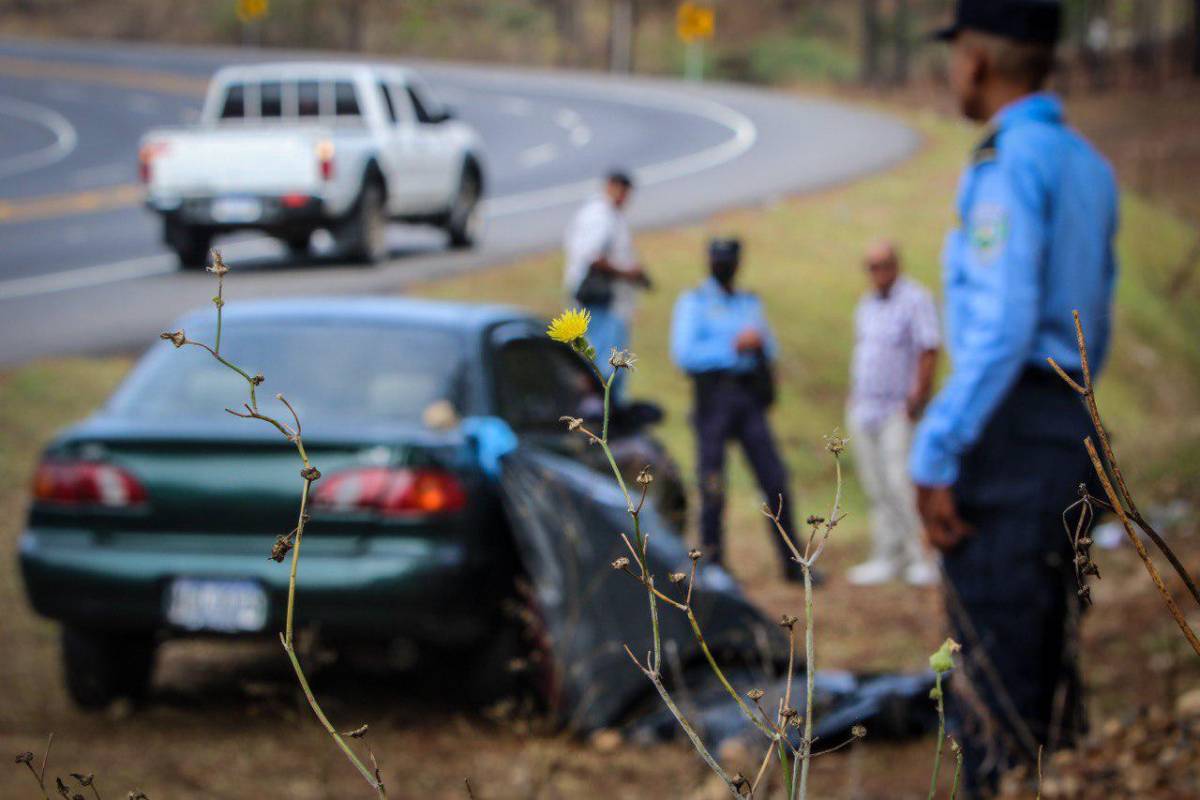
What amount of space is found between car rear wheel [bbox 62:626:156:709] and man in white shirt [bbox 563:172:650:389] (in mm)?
4103

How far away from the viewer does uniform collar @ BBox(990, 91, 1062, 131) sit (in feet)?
11.7

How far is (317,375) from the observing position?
5.81m

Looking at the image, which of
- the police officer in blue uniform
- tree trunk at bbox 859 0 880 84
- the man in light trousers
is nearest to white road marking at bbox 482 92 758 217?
tree trunk at bbox 859 0 880 84

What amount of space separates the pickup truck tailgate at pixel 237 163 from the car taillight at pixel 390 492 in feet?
37.4

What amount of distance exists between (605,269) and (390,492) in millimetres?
4498

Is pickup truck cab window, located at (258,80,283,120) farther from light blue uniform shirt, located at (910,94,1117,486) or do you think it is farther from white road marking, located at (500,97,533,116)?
white road marking, located at (500,97,533,116)

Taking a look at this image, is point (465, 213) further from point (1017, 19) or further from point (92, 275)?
point (1017, 19)

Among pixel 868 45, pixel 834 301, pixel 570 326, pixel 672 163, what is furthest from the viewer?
pixel 868 45

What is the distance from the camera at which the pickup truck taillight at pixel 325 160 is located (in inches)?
646

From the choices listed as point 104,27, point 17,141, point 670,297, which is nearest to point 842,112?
point 17,141

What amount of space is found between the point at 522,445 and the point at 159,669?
2.12 meters

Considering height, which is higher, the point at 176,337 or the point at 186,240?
the point at 176,337

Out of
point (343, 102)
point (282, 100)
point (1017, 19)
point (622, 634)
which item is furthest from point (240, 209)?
point (1017, 19)

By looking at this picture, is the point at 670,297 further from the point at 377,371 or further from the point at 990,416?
the point at 990,416
